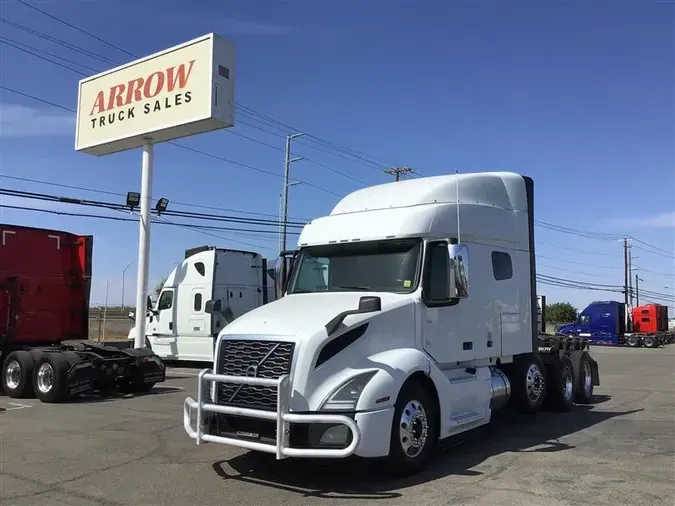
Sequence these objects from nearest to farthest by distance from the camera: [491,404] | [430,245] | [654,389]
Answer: [430,245] < [491,404] < [654,389]

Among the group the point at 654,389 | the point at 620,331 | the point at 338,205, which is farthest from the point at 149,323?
the point at 620,331

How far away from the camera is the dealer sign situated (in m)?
18.1

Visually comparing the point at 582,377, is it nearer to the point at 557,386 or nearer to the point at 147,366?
the point at 557,386

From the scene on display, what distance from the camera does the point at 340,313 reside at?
6363mm

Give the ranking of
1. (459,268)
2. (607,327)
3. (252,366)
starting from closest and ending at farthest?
(252,366), (459,268), (607,327)

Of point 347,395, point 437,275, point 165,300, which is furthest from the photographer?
point 165,300

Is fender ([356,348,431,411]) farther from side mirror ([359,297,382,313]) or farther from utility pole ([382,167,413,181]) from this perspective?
utility pole ([382,167,413,181])

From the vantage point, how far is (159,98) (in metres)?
19.0

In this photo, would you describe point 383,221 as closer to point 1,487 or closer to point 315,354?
point 315,354

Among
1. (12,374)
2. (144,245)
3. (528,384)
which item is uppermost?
(144,245)

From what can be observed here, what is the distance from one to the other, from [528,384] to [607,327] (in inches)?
1522

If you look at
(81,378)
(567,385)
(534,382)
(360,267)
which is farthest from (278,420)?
(81,378)

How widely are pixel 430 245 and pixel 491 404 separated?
8.20 feet

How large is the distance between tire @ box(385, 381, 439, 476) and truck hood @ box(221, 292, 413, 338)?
94 centimetres
